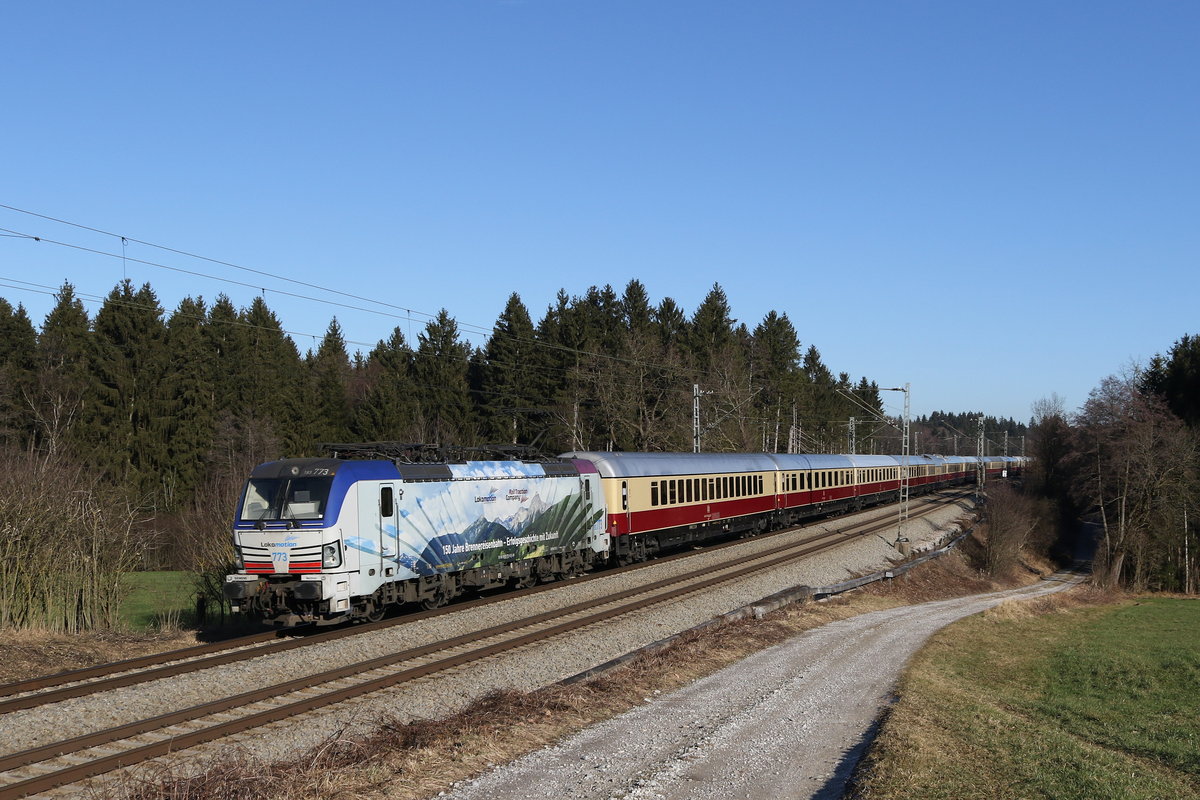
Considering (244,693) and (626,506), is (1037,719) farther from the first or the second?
(626,506)

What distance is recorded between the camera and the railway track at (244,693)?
9961 mm

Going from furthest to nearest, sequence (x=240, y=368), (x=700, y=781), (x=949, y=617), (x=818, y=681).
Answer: (x=240, y=368) < (x=949, y=617) < (x=818, y=681) < (x=700, y=781)

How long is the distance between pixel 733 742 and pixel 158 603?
23.5 metres

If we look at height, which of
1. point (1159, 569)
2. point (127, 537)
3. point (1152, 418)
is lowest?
point (1159, 569)

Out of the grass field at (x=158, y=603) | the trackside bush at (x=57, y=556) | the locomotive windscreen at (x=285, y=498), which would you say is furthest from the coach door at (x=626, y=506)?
the trackside bush at (x=57, y=556)

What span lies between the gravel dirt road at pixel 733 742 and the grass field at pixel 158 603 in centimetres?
1209

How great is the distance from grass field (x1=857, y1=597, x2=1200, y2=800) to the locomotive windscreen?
1065cm

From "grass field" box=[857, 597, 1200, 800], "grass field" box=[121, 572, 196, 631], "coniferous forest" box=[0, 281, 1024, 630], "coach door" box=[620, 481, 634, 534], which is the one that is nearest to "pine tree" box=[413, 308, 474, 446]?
"coniferous forest" box=[0, 281, 1024, 630]

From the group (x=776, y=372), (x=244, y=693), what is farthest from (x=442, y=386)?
(x=244, y=693)

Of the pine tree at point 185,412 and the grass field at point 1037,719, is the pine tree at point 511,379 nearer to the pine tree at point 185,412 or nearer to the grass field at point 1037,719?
the pine tree at point 185,412

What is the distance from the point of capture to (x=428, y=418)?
7606 cm

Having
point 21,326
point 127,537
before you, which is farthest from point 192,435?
point 127,537

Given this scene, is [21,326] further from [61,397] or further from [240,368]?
[240,368]

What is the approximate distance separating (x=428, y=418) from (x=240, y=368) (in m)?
14.6
